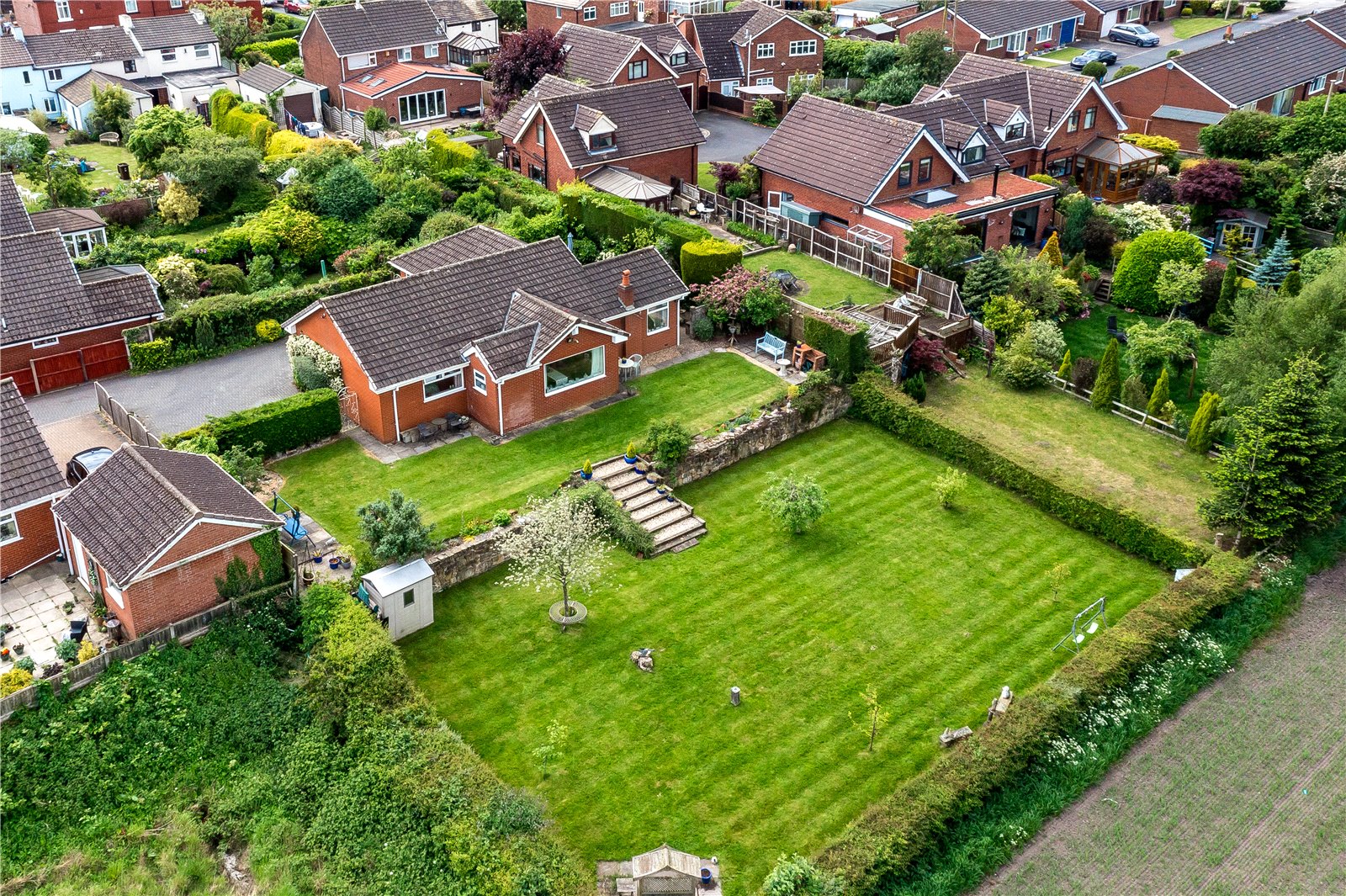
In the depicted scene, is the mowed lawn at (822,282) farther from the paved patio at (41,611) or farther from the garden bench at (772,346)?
the paved patio at (41,611)

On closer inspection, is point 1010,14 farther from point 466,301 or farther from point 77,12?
point 77,12

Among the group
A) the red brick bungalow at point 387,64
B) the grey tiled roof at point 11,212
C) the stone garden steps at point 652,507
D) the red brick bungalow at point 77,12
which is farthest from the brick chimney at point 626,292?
the red brick bungalow at point 77,12

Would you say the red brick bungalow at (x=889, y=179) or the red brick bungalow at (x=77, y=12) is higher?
the red brick bungalow at (x=77, y=12)

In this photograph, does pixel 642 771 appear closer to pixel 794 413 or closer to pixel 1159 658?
pixel 1159 658

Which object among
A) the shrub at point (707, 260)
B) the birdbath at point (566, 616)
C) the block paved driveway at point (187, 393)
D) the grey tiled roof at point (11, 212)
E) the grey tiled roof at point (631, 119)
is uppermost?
the grey tiled roof at point (631, 119)

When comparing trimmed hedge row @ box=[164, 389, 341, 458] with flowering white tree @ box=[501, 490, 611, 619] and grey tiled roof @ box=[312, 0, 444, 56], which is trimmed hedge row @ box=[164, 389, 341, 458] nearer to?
flowering white tree @ box=[501, 490, 611, 619]

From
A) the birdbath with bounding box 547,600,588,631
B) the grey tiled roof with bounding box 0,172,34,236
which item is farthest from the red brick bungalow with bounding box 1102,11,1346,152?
the grey tiled roof with bounding box 0,172,34,236
